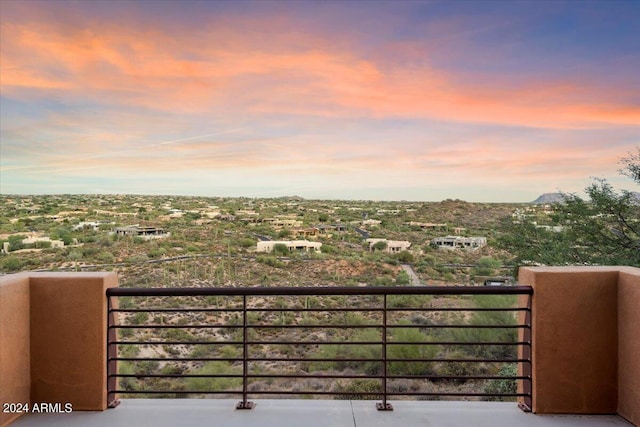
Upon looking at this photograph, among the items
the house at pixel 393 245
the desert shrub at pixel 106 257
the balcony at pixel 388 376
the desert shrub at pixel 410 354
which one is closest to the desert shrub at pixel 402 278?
the house at pixel 393 245

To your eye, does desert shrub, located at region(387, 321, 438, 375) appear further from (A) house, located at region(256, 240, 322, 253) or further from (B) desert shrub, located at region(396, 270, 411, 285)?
(A) house, located at region(256, 240, 322, 253)

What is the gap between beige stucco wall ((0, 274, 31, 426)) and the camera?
2.74m

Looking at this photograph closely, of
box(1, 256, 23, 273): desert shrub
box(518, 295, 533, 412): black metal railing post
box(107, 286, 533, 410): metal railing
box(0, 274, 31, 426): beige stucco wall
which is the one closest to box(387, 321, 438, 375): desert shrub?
box(107, 286, 533, 410): metal railing

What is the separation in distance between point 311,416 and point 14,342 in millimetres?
2017

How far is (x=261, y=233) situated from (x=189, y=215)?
10.5ft

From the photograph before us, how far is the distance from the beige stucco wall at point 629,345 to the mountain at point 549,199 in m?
14.3

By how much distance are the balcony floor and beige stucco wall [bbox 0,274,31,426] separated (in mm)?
188

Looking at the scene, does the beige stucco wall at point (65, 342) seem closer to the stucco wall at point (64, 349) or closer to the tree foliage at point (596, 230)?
the stucco wall at point (64, 349)

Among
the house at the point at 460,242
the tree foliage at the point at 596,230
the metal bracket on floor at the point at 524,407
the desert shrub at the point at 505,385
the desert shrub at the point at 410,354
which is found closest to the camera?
the metal bracket on floor at the point at 524,407

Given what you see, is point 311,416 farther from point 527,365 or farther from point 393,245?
point 393,245

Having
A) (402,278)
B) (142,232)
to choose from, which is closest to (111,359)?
(402,278)

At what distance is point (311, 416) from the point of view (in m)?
2.94

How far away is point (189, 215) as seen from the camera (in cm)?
1808

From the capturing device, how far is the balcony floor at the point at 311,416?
112 inches
